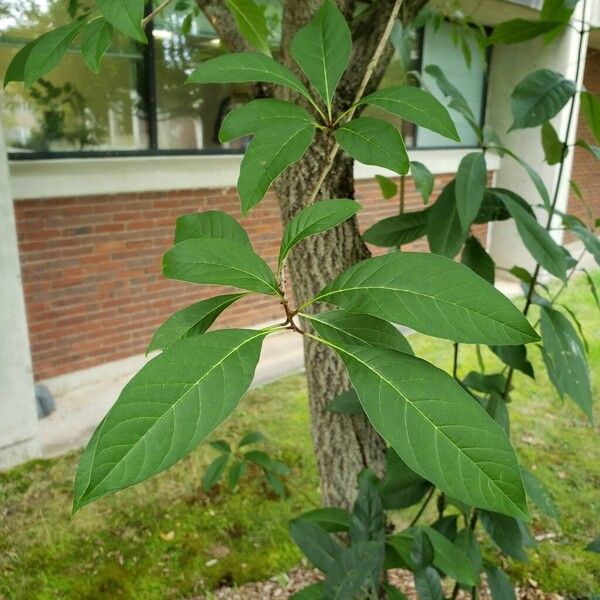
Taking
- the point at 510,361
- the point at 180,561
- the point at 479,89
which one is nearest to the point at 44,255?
the point at 180,561

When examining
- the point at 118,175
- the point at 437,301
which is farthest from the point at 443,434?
the point at 118,175

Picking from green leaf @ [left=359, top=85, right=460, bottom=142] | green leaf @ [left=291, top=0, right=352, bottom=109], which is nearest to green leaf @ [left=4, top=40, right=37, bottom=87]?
green leaf @ [left=291, top=0, right=352, bottom=109]

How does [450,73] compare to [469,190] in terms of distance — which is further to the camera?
[450,73]

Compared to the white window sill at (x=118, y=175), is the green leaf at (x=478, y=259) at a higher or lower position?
lower

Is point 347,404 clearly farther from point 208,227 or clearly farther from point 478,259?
point 208,227

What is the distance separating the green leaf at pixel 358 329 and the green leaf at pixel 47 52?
1.58 ft

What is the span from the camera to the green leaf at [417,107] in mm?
719

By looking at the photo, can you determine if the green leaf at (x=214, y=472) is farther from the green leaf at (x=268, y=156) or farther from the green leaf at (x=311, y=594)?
the green leaf at (x=268, y=156)

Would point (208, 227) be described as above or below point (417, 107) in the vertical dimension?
below

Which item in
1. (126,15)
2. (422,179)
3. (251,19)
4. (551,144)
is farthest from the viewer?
(551,144)

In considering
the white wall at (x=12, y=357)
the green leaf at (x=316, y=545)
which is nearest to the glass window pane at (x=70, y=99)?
the white wall at (x=12, y=357)

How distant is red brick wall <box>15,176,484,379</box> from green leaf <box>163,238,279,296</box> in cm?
294

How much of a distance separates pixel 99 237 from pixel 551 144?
3057 mm

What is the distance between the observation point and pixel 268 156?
70cm
